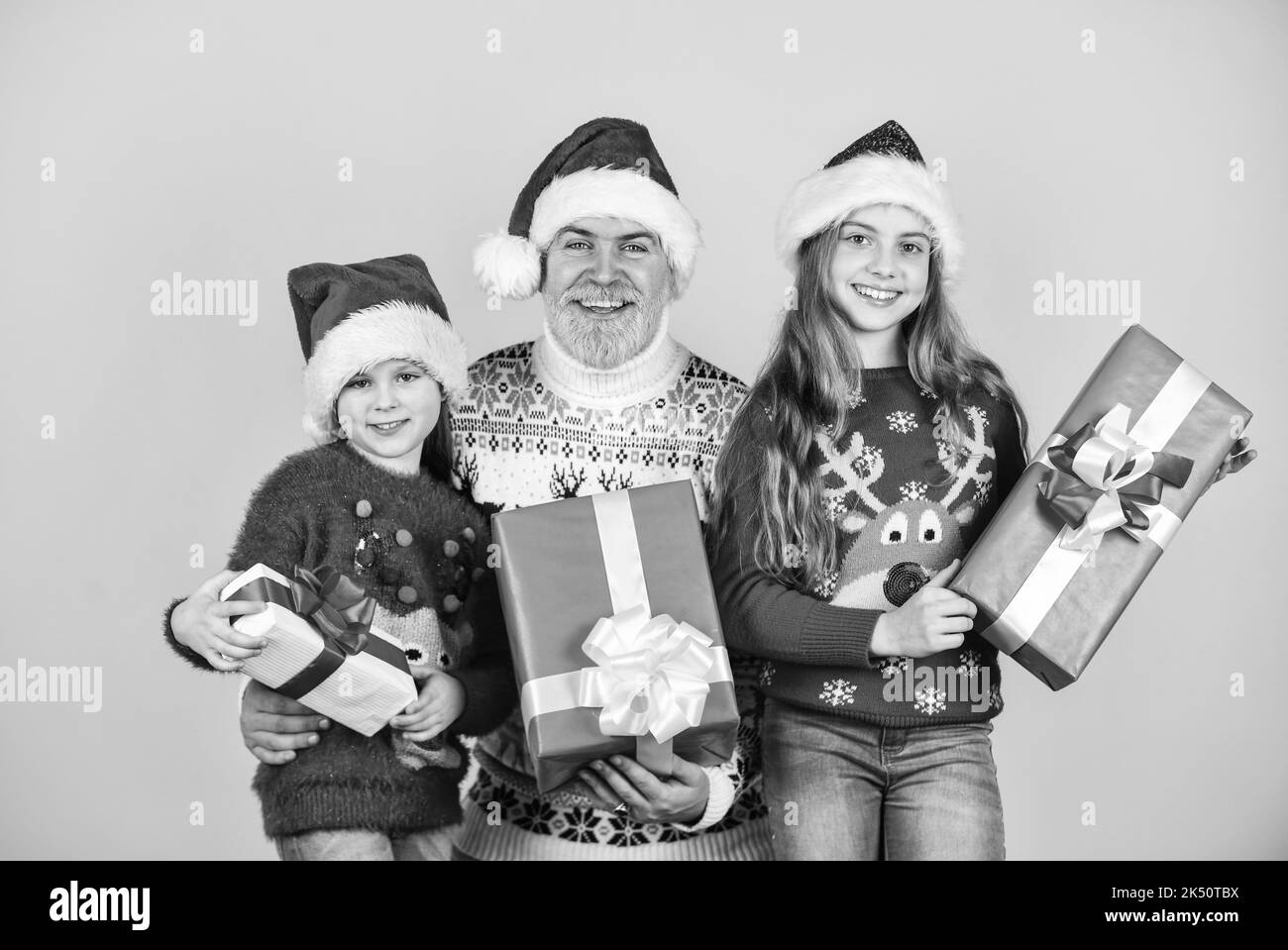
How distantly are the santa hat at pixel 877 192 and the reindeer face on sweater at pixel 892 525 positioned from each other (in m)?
0.38

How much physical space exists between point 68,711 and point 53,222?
1128mm

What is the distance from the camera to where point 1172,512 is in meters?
2.29

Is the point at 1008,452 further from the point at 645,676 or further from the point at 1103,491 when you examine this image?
the point at 645,676

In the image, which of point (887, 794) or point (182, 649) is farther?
point (887, 794)

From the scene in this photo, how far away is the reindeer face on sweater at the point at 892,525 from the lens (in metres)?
2.40

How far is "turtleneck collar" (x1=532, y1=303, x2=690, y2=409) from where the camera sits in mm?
2594

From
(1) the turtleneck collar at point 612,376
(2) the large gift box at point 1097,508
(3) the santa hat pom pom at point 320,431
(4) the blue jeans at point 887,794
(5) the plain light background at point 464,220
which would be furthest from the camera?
(5) the plain light background at point 464,220

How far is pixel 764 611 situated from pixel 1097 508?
0.55m

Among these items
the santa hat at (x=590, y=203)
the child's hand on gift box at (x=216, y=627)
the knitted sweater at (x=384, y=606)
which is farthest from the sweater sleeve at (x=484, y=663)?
the santa hat at (x=590, y=203)

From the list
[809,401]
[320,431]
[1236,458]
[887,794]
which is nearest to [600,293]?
[809,401]

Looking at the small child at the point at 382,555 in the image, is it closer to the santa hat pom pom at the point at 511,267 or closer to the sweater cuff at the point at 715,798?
the santa hat pom pom at the point at 511,267

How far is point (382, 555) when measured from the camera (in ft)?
7.63
